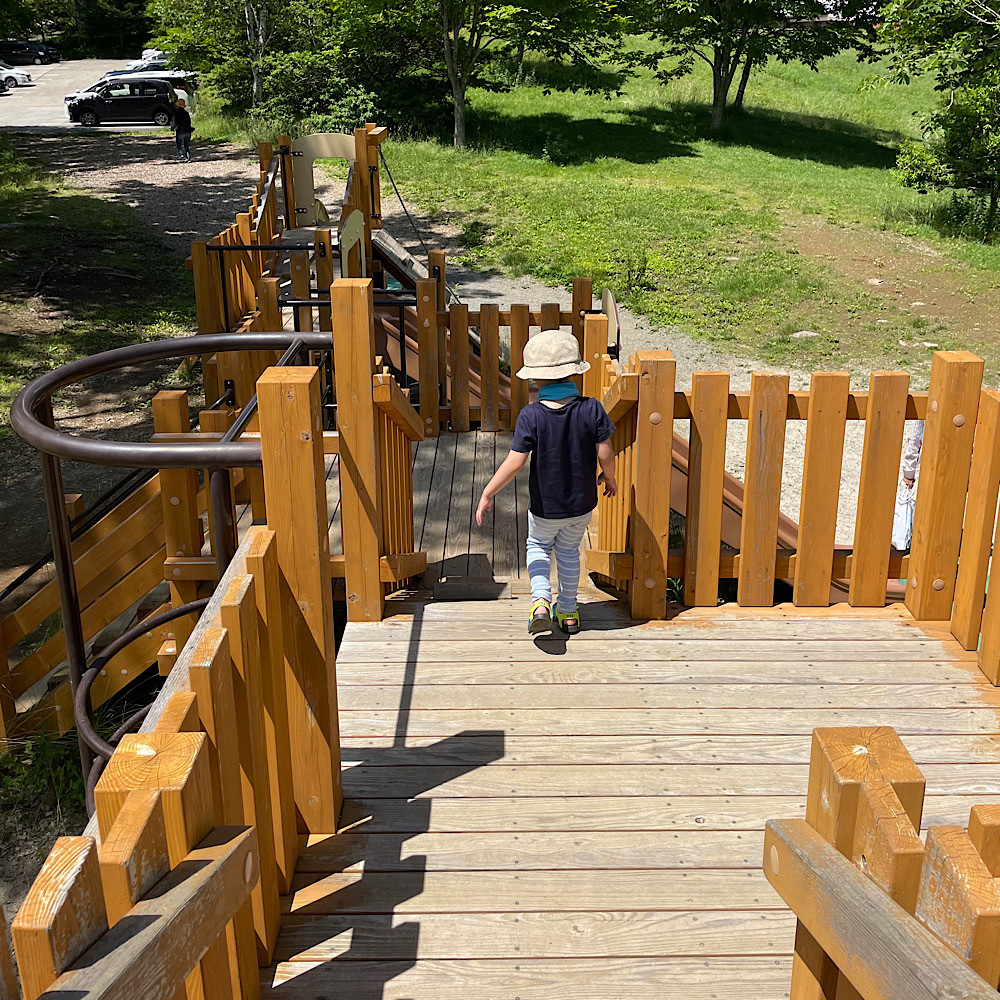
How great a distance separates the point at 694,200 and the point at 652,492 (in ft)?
63.2

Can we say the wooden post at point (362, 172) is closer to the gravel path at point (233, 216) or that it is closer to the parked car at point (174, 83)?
the gravel path at point (233, 216)

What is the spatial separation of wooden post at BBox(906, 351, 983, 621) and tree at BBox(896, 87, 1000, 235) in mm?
17985

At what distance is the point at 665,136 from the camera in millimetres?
28281

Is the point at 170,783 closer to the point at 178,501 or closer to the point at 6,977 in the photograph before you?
the point at 6,977

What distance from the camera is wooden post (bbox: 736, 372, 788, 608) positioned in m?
4.63

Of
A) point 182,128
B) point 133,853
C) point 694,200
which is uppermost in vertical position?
point 182,128

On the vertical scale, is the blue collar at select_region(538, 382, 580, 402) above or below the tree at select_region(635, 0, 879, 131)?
below

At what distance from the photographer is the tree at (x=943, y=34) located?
18172mm

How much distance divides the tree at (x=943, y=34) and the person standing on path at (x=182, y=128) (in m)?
15.1

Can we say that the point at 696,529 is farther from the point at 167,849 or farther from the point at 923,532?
the point at 167,849

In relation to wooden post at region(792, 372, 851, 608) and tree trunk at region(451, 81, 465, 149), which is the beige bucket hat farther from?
tree trunk at region(451, 81, 465, 149)

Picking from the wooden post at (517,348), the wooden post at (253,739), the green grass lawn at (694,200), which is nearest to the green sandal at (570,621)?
the wooden post at (253,739)

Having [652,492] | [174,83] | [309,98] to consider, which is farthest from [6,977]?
[174,83]

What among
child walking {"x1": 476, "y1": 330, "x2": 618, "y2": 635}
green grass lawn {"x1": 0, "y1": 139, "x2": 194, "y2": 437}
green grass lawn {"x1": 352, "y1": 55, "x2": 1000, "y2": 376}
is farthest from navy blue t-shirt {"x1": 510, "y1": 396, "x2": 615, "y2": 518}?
green grass lawn {"x1": 352, "y1": 55, "x2": 1000, "y2": 376}
